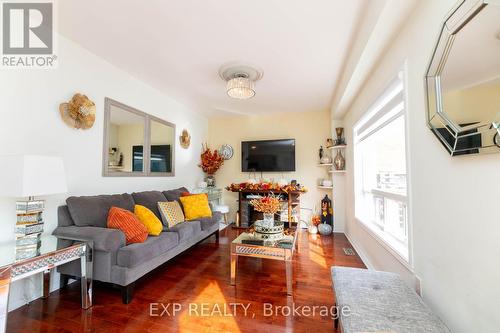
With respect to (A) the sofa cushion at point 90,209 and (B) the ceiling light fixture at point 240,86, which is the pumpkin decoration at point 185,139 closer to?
(B) the ceiling light fixture at point 240,86

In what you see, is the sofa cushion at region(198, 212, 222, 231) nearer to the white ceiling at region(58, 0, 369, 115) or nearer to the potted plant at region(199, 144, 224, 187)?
the potted plant at region(199, 144, 224, 187)

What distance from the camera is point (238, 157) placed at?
512 centimetres

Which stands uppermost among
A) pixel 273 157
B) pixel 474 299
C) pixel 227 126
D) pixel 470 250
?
pixel 227 126

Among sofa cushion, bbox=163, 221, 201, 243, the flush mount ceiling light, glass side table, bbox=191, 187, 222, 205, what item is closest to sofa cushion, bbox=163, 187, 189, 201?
sofa cushion, bbox=163, 221, 201, 243

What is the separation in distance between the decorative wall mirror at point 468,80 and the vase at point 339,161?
2954mm

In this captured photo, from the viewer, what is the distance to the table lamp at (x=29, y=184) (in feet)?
4.99

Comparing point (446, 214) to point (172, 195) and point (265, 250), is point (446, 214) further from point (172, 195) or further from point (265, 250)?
point (172, 195)

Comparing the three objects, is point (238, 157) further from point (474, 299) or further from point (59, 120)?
point (474, 299)

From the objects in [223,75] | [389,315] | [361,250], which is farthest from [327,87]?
[389,315]

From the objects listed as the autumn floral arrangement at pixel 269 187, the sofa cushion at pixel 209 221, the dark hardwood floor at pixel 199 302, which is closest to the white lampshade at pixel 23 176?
the dark hardwood floor at pixel 199 302

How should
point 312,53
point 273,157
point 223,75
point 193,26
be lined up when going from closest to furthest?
point 193,26
point 312,53
point 223,75
point 273,157

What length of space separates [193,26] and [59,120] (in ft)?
5.51

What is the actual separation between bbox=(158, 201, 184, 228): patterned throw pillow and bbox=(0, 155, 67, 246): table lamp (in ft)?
3.84

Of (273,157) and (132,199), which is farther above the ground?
(273,157)
